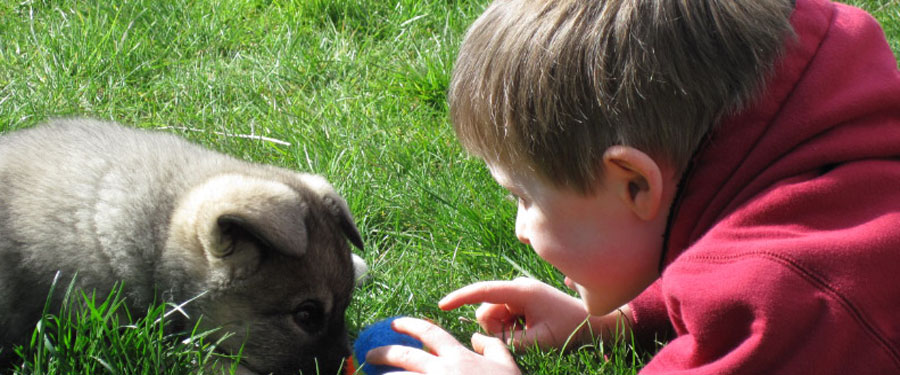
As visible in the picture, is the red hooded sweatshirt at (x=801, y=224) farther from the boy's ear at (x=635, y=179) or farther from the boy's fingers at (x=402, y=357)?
the boy's fingers at (x=402, y=357)

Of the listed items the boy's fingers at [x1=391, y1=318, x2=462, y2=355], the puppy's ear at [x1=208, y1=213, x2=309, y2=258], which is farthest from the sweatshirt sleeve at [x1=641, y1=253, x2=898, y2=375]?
the puppy's ear at [x1=208, y1=213, x2=309, y2=258]

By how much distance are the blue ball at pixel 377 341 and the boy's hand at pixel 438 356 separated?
0.03 m

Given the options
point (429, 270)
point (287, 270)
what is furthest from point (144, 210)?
point (429, 270)

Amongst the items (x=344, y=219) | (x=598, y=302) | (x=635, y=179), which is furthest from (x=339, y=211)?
(x=635, y=179)

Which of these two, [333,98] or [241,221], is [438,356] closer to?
[241,221]

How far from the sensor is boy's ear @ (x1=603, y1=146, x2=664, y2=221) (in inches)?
89.1

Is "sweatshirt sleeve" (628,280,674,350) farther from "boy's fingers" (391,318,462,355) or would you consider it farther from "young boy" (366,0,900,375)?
"boy's fingers" (391,318,462,355)

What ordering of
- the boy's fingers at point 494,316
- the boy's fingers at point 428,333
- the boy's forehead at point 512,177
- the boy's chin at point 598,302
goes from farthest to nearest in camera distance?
the boy's fingers at point 494,316, the boy's fingers at point 428,333, the boy's chin at point 598,302, the boy's forehead at point 512,177

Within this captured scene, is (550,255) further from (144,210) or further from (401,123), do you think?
(401,123)

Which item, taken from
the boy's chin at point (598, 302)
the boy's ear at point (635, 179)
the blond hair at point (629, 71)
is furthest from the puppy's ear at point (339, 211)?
the boy's ear at point (635, 179)

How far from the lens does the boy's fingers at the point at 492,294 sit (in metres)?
2.98

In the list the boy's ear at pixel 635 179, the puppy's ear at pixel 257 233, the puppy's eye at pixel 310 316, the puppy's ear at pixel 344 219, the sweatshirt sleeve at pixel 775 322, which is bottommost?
the puppy's eye at pixel 310 316

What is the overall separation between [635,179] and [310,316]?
3.89 feet

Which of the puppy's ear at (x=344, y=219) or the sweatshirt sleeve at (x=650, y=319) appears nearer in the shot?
the sweatshirt sleeve at (x=650, y=319)
